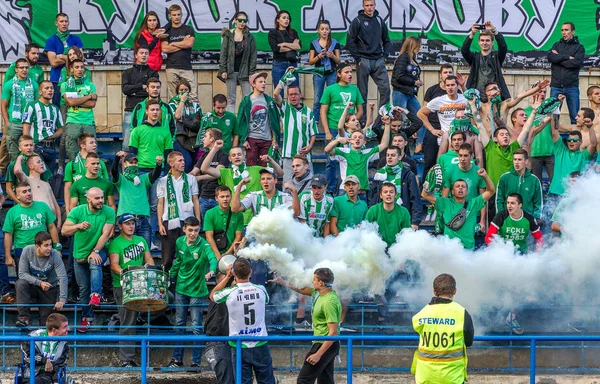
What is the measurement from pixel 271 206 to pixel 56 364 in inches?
151

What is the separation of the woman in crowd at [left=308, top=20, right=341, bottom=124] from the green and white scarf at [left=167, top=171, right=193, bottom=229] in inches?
147

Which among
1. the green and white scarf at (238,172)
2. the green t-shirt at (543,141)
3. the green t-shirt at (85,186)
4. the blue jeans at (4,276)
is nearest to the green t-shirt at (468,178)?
the green t-shirt at (543,141)

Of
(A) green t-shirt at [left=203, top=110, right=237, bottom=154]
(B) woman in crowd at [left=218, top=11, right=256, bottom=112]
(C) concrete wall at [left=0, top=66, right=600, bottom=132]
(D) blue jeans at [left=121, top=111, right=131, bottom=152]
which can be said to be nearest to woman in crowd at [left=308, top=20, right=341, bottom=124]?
(B) woman in crowd at [left=218, top=11, right=256, bottom=112]

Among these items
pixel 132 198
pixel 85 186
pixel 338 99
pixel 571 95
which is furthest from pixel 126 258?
pixel 571 95

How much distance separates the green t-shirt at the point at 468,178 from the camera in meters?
17.0

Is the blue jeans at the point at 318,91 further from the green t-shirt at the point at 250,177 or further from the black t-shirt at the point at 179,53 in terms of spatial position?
the green t-shirt at the point at 250,177

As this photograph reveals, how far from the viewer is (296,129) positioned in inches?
720

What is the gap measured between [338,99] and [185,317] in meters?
4.83

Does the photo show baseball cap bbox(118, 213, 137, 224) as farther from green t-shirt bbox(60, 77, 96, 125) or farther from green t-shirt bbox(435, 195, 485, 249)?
green t-shirt bbox(435, 195, 485, 249)

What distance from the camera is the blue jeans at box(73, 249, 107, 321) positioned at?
16.1m

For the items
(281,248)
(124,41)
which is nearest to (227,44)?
(124,41)

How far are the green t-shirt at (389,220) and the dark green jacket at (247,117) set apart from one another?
315cm

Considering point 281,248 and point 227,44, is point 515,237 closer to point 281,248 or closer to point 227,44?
point 281,248

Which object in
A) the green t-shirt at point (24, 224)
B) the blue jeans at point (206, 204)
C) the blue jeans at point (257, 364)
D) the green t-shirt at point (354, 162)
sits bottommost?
the blue jeans at point (257, 364)
